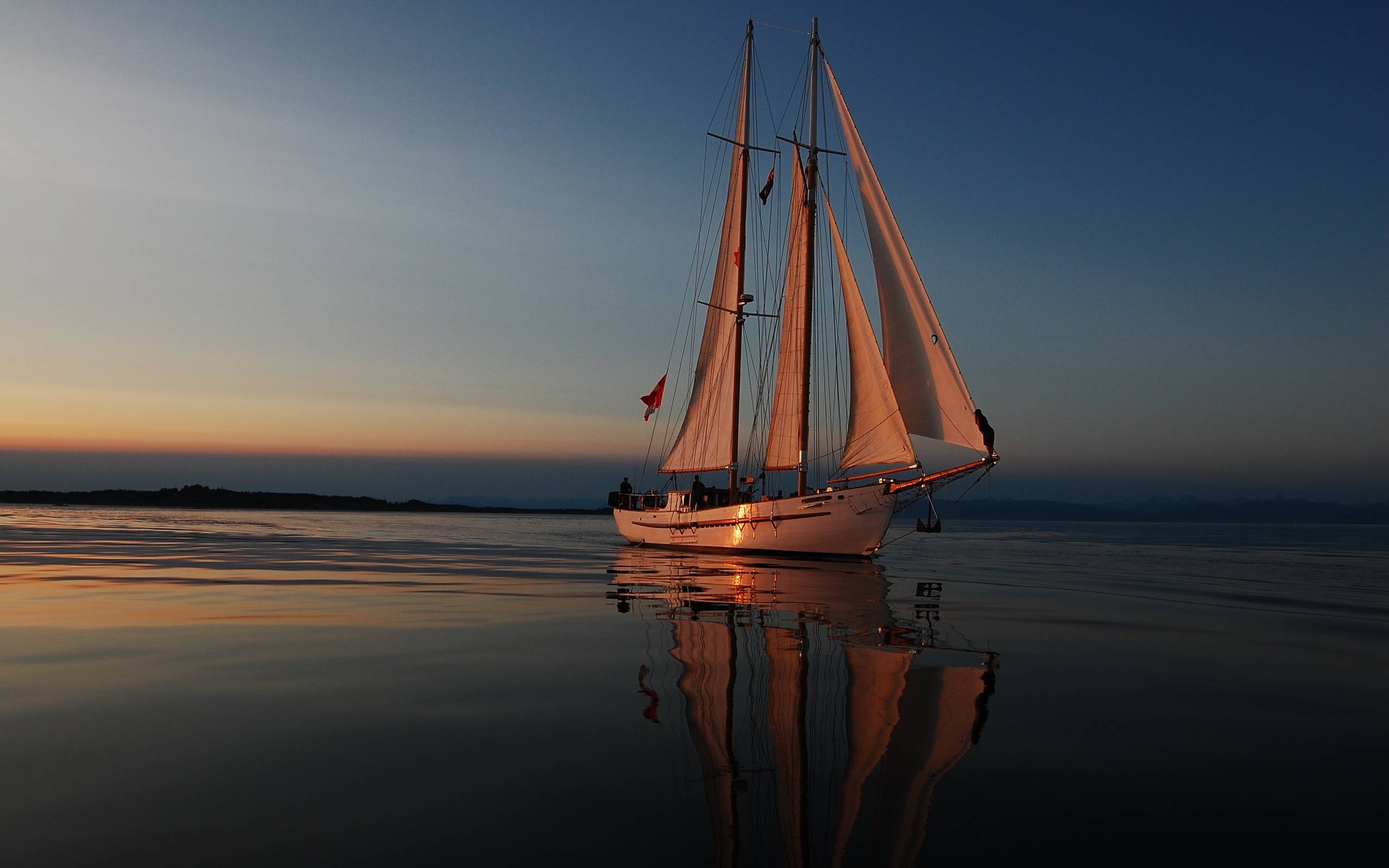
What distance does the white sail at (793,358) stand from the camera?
122 ft

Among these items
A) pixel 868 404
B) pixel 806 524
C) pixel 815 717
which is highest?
pixel 868 404

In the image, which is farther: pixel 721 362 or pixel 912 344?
pixel 721 362

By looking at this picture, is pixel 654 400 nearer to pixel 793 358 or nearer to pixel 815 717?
pixel 793 358

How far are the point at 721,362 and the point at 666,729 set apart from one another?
35.7 m

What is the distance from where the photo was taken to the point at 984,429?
1200 inches

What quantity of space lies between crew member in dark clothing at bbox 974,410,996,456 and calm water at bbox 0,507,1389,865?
13.3 m

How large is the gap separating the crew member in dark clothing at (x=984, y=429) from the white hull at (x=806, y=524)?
4402 mm

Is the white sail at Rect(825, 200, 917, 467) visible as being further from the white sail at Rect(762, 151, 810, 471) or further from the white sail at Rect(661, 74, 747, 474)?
the white sail at Rect(661, 74, 747, 474)

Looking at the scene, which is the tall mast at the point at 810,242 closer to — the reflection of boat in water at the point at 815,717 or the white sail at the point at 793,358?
the white sail at the point at 793,358

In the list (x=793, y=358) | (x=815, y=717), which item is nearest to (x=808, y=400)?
Result: (x=793, y=358)

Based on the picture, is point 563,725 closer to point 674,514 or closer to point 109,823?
point 109,823

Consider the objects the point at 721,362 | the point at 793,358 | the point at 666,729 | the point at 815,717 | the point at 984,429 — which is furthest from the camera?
the point at 721,362

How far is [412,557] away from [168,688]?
25.0 meters

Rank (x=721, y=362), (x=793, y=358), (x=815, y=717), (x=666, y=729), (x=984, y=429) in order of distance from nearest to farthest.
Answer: (x=666, y=729)
(x=815, y=717)
(x=984, y=429)
(x=793, y=358)
(x=721, y=362)
